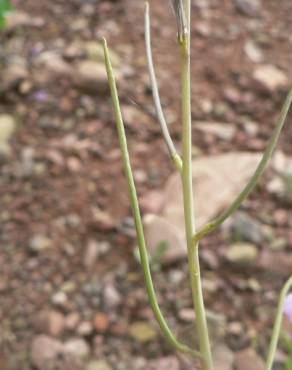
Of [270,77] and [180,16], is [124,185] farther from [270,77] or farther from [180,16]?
[180,16]

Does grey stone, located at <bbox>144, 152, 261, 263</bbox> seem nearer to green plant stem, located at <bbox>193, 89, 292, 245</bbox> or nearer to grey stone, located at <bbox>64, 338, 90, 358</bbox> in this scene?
grey stone, located at <bbox>64, 338, 90, 358</bbox>

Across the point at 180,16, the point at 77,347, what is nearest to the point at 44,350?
the point at 77,347

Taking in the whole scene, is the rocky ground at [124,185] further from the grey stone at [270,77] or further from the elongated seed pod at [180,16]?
the elongated seed pod at [180,16]

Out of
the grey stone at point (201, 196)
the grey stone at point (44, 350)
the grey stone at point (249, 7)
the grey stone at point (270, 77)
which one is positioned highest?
the grey stone at point (249, 7)

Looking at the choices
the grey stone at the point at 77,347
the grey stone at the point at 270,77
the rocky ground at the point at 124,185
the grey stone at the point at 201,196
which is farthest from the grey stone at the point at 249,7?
the grey stone at the point at 77,347

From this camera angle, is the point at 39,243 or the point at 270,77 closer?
the point at 39,243

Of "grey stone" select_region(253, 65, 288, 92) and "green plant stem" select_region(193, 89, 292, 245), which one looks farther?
"grey stone" select_region(253, 65, 288, 92)

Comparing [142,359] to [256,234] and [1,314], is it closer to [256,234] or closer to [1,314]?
[1,314]

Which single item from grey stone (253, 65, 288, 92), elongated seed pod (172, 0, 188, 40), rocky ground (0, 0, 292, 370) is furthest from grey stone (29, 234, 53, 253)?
elongated seed pod (172, 0, 188, 40)
